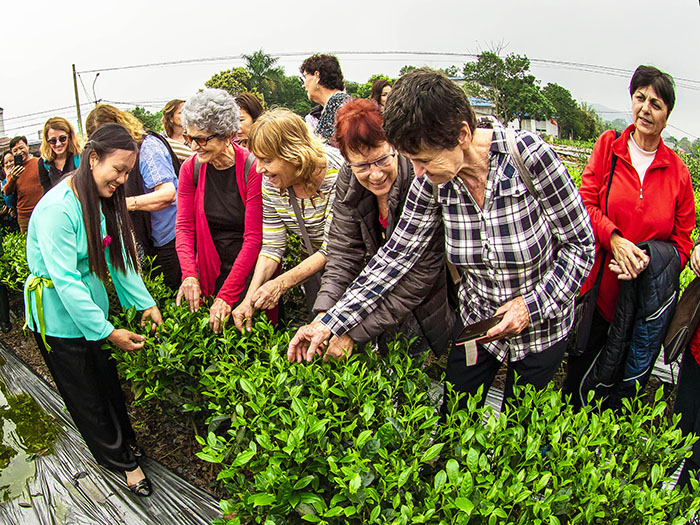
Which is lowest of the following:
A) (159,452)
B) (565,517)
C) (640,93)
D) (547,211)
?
(159,452)

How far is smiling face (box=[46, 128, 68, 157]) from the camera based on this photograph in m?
4.61

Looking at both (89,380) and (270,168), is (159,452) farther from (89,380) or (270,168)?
(270,168)

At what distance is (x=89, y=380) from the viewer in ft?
9.11

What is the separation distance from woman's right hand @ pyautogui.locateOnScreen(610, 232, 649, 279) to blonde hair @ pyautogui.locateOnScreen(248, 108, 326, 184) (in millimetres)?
1539

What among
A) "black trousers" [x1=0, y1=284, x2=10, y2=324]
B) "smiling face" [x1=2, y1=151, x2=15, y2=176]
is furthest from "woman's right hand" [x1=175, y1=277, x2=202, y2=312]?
"smiling face" [x1=2, y1=151, x2=15, y2=176]

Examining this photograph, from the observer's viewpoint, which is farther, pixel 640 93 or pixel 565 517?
pixel 640 93

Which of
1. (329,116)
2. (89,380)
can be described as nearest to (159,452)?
(89,380)

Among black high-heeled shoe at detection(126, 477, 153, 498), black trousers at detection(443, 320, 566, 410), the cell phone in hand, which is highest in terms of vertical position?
the cell phone in hand

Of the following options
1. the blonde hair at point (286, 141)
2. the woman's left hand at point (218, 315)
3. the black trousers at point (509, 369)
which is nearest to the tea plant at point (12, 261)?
the woman's left hand at point (218, 315)

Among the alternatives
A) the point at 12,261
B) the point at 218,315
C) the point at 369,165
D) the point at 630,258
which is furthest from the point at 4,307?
the point at 630,258

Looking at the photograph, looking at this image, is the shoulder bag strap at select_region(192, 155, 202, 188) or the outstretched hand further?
the shoulder bag strap at select_region(192, 155, 202, 188)

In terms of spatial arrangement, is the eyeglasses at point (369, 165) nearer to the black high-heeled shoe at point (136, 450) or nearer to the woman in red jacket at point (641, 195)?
the woman in red jacket at point (641, 195)

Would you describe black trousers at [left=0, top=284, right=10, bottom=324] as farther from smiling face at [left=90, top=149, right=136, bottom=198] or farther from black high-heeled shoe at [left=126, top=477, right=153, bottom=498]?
smiling face at [left=90, top=149, right=136, bottom=198]

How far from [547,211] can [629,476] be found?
0.87 metres
